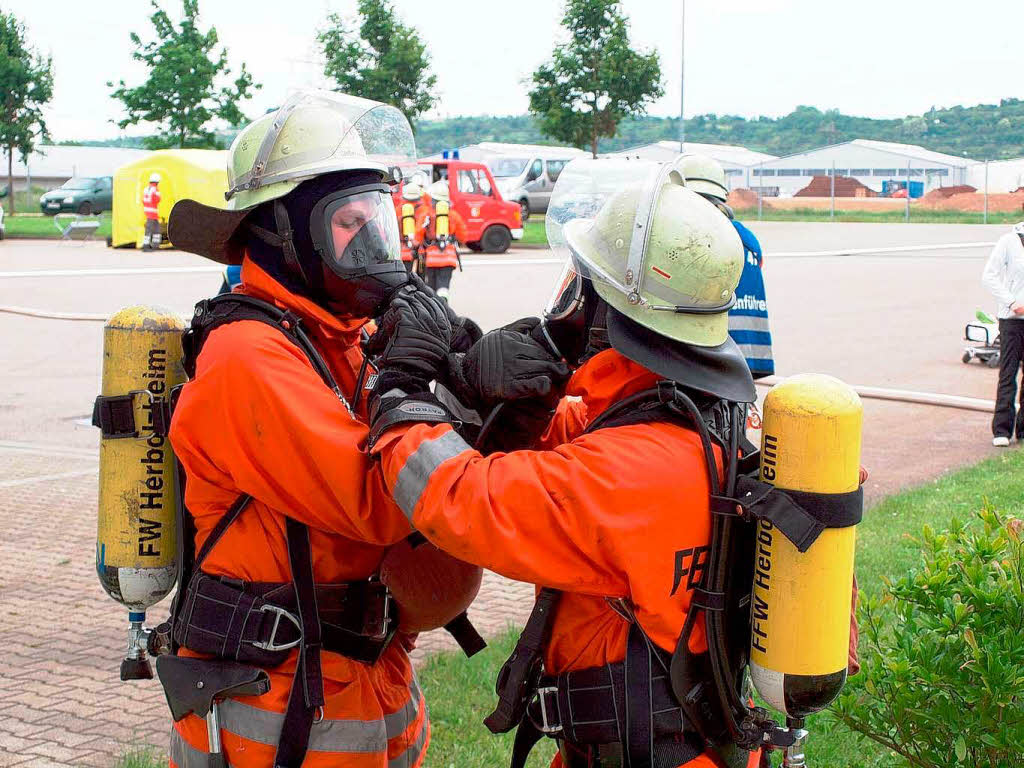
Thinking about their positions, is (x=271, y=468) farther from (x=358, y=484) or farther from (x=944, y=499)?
(x=944, y=499)

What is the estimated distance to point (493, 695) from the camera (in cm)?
502

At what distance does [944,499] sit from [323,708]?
6.12 meters

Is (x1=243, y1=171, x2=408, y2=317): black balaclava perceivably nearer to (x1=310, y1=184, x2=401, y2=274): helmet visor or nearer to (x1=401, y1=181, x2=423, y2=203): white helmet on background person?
(x1=310, y1=184, x2=401, y2=274): helmet visor

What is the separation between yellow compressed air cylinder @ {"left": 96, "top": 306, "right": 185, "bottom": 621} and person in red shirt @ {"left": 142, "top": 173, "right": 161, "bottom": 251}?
82.1ft

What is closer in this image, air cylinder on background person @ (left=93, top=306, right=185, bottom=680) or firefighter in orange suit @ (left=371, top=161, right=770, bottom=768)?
firefighter in orange suit @ (left=371, top=161, right=770, bottom=768)

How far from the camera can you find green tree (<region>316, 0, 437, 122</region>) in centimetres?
3872

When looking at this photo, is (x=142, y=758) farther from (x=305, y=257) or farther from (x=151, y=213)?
(x=151, y=213)

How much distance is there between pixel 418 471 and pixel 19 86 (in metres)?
43.6

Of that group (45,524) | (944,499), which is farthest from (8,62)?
(944,499)

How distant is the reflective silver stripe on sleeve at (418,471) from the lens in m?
2.27

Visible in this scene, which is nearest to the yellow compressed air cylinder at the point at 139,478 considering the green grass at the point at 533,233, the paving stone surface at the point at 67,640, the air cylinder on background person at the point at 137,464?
the air cylinder on background person at the point at 137,464

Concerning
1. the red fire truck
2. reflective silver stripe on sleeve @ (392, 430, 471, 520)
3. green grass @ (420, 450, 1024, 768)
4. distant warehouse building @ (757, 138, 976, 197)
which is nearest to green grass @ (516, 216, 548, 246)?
the red fire truck

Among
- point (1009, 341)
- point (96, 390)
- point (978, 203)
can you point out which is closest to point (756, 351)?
point (1009, 341)

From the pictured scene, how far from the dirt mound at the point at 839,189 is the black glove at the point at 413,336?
66.8m
